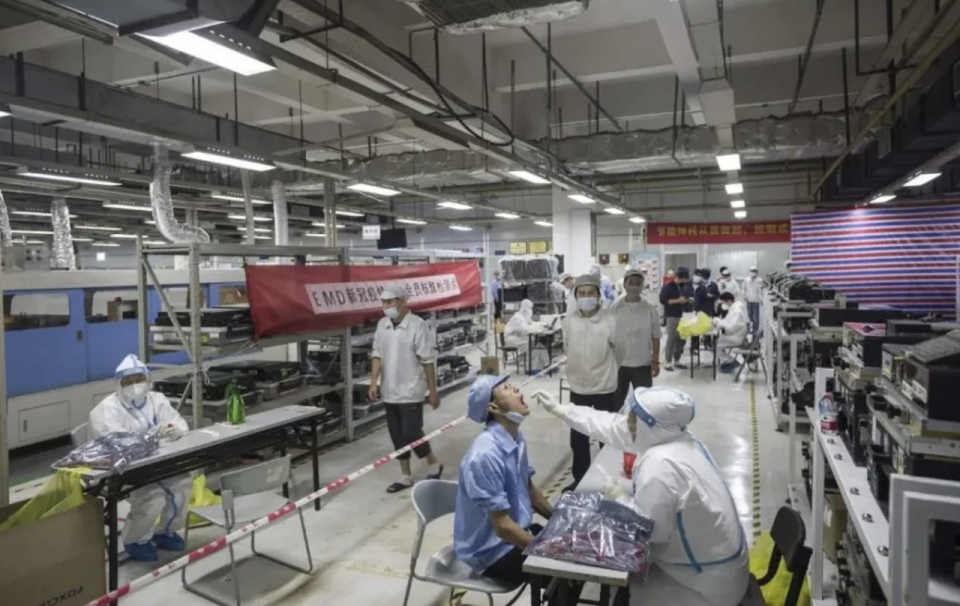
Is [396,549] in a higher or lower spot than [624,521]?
lower

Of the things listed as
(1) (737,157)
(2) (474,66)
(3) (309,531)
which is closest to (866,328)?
(3) (309,531)

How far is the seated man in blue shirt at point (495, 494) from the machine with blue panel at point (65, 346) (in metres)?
4.87

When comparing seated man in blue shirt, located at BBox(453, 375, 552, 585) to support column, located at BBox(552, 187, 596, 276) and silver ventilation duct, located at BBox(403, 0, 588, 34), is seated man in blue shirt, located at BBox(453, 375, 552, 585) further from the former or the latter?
support column, located at BBox(552, 187, 596, 276)

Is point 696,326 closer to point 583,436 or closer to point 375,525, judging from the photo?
point 583,436

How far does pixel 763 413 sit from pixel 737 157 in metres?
2.94

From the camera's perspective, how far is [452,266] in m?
8.41

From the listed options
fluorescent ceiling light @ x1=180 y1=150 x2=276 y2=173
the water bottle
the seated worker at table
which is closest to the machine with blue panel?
fluorescent ceiling light @ x1=180 y1=150 x2=276 y2=173

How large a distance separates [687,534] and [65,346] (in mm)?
6825

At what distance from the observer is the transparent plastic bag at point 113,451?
3.19m

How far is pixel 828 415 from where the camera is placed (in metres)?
2.72

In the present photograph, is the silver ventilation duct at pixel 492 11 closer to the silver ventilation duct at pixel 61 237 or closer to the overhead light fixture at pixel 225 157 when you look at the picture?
the overhead light fixture at pixel 225 157

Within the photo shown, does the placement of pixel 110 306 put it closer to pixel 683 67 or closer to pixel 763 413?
pixel 683 67

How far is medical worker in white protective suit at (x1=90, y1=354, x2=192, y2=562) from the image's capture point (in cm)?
377

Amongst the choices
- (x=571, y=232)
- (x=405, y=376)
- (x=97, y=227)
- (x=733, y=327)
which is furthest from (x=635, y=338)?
(x=97, y=227)
